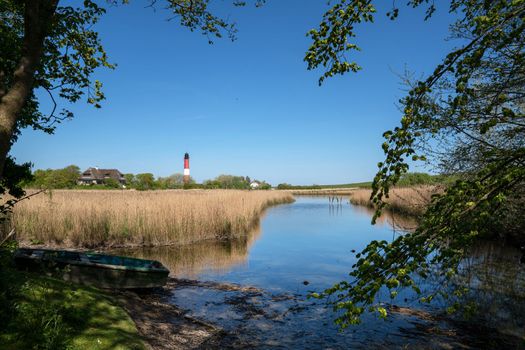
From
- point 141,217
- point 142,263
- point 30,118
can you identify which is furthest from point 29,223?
point 30,118

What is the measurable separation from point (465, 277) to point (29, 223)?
685 inches

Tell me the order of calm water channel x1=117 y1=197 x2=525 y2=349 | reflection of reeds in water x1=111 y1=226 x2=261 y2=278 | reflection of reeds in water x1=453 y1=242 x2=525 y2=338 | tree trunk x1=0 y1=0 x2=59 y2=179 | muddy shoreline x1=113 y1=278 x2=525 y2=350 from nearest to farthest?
tree trunk x1=0 y1=0 x2=59 y2=179, muddy shoreline x1=113 y1=278 x2=525 y2=350, calm water channel x1=117 y1=197 x2=525 y2=349, reflection of reeds in water x1=453 y1=242 x2=525 y2=338, reflection of reeds in water x1=111 y1=226 x2=261 y2=278

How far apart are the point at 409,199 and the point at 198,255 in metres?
16.5

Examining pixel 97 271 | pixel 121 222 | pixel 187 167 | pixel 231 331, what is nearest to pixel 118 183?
pixel 187 167

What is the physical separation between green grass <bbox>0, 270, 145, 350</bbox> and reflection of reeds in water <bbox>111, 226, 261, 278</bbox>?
6.59 metres

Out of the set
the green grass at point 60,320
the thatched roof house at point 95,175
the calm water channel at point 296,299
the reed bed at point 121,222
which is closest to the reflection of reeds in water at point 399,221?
the calm water channel at point 296,299

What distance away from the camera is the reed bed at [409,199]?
10.2m

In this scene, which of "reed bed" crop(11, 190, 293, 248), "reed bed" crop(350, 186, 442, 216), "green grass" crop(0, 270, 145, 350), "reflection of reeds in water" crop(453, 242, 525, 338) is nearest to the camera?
"green grass" crop(0, 270, 145, 350)

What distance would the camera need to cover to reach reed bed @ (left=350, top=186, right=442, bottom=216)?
10.2 meters

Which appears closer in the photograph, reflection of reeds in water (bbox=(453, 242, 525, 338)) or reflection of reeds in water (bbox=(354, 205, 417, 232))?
reflection of reeds in water (bbox=(453, 242, 525, 338))

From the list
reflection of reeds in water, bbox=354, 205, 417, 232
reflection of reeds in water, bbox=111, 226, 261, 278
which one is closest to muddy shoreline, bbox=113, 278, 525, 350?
reflection of reeds in water, bbox=111, 226, 261, 278

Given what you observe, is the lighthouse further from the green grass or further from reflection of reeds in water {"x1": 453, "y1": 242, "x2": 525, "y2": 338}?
the green grass

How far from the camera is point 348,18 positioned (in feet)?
12.2

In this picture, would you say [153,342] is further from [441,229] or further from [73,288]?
[441,229]
